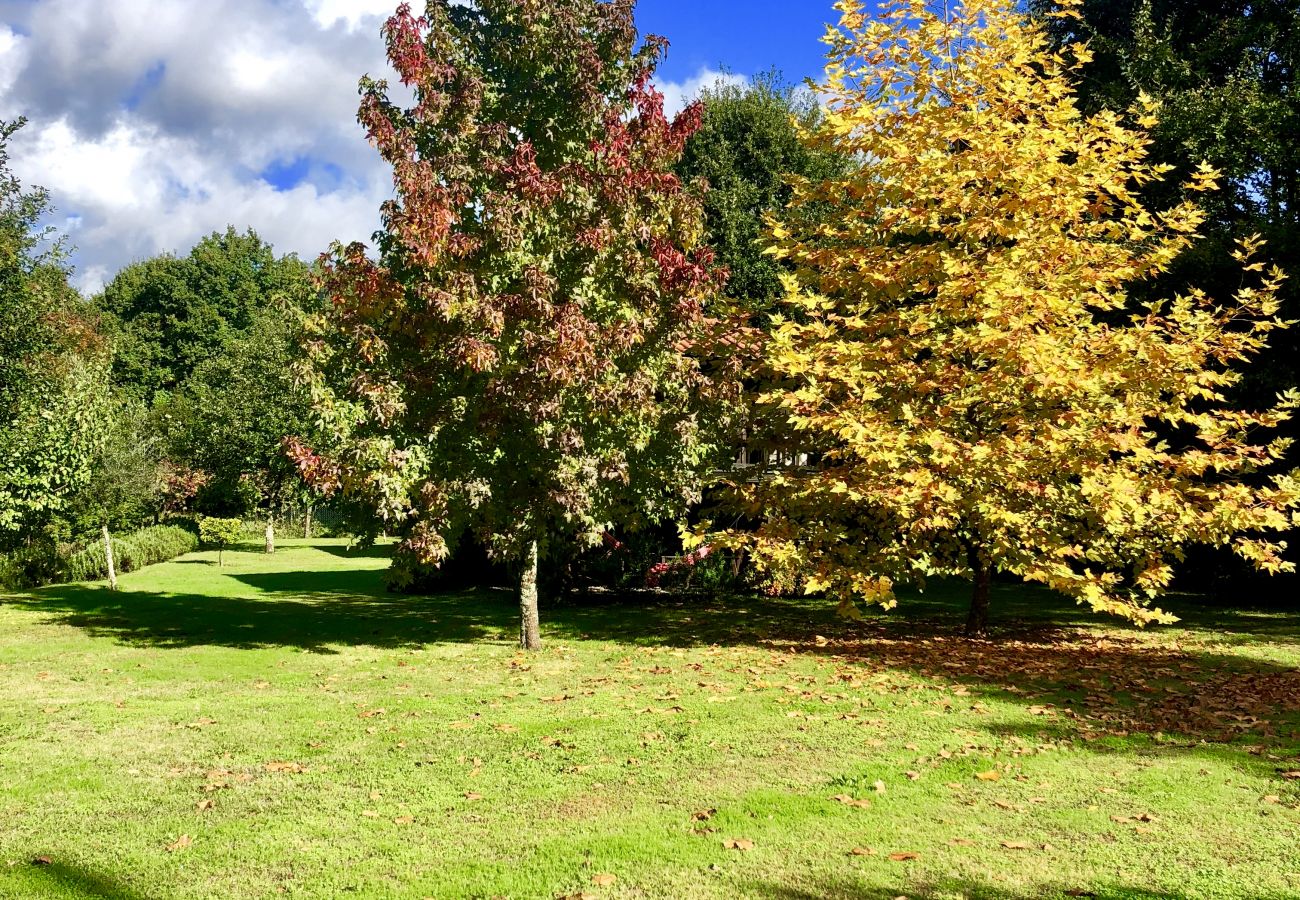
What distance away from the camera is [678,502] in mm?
15211

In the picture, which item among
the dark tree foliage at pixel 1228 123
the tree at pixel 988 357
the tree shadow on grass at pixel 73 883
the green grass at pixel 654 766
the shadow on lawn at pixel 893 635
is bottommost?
the shadow on lawn at pixel 893 635

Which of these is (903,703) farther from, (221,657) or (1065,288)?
(221,657)

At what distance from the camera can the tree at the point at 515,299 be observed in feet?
38.5

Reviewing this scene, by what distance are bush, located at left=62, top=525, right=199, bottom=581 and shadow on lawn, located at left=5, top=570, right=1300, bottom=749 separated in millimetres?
2609

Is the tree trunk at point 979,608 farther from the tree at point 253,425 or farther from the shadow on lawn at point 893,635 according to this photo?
the tree at point 253,425

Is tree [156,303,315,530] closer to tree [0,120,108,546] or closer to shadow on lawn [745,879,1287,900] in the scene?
tree [0,120,108,546]

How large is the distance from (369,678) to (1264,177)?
22487mm

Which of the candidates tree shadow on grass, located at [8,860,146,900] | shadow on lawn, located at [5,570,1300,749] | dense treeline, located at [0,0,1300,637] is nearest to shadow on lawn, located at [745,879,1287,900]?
tree shadow on grass, located at [8,860,146,900]

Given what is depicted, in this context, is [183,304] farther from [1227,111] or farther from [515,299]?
[1227,111]

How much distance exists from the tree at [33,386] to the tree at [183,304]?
4512 cm

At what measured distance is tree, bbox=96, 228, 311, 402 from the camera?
6197cm

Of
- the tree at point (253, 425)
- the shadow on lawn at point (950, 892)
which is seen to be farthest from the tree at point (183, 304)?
the shadow on lawn at point (950, 892)

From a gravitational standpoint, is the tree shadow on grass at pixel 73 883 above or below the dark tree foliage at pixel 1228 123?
below

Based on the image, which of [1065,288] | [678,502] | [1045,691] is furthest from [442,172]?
[1045,691]
